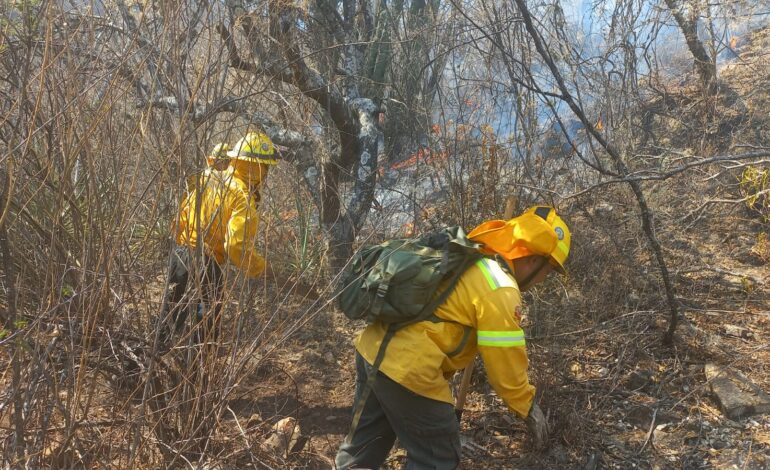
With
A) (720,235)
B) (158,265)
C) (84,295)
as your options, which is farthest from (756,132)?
(84,295)

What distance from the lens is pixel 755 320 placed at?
3.86 metres

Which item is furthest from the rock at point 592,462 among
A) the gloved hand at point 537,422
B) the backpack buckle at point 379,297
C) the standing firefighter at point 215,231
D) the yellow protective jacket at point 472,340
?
the standing firefighter at point 215,231

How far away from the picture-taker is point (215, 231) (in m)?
2.32

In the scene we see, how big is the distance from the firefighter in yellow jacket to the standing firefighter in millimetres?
728

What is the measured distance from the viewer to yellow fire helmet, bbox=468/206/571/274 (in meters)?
2.34

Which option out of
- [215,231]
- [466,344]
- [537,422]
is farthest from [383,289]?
[537,422]

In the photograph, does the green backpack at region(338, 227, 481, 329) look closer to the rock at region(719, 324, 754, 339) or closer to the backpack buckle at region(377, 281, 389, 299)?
the backpack buckle at region(377, 281, 389, 299)

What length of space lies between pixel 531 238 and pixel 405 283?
56cm

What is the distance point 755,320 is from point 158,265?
12.5ft

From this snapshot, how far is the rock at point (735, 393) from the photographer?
10.2 feet

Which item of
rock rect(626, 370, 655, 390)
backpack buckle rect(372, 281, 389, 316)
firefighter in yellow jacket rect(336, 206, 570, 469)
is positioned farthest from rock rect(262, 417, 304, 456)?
rock rect(626, 370, 655, 390)

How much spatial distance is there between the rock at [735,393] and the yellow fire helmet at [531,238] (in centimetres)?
152

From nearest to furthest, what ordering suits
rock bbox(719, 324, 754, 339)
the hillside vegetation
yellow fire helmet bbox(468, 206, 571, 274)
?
the hillside vegetation, yellow fire helmet bbox(468, 206, 571, 274), rock bbox(719, 324, 754, 339)

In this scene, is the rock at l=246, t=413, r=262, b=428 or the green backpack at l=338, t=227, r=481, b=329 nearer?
the green backpack at l=338, t=227, r=481, b=329
